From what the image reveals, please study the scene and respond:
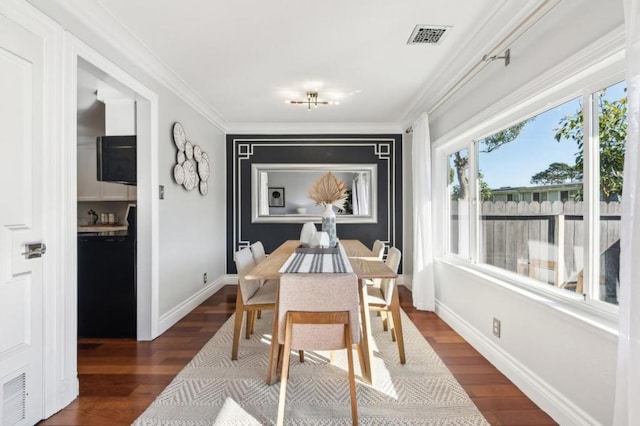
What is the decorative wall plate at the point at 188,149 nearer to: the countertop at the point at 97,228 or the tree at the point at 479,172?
the countertop at the point at 97,228

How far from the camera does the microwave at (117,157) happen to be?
2873 mm

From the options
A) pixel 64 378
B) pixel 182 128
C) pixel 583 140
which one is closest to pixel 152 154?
pixel 182 128

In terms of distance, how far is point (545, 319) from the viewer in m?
1.79

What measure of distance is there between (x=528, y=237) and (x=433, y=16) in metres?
1.62

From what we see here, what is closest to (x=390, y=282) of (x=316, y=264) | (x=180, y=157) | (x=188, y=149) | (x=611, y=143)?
(x=316, y=264)

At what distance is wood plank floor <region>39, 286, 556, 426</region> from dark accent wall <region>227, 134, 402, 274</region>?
5.57 feet

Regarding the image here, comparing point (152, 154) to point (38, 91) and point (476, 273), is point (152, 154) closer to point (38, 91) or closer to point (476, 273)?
point (38, 91)

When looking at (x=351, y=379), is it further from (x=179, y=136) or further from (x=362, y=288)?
(x=179, y=136)

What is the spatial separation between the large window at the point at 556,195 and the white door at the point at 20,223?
284cm

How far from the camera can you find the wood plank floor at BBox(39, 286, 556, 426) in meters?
1.74

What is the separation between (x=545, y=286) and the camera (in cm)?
195

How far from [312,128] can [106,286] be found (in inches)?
126

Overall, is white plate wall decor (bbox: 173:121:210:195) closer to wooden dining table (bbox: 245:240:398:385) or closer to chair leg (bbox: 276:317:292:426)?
wooden dining table (bbox: 245:240:398:385)

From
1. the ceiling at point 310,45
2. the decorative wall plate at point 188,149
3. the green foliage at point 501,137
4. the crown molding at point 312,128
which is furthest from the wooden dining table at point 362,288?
the crown molding at point 312,128
